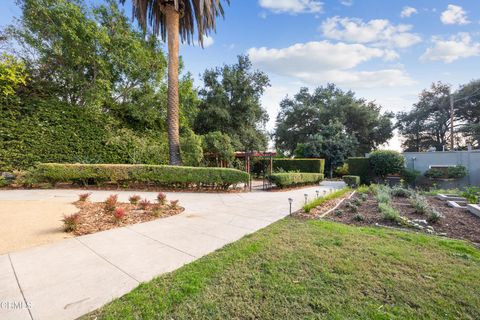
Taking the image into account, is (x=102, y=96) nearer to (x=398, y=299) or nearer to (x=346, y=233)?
(x=346, y=233)

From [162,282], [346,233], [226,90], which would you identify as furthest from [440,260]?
[226,90]

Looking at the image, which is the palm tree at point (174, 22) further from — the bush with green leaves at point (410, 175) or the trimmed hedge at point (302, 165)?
the bush with green leaves at point (410, 175)

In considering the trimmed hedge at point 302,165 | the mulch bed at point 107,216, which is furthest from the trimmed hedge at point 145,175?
the trimmed hedge at point 302,165

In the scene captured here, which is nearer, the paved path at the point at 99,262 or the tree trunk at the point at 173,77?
the paved path at the point at 99,262

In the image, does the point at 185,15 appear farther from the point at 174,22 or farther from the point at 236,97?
the point at 236,97

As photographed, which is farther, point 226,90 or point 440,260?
point 226,90

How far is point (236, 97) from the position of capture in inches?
805

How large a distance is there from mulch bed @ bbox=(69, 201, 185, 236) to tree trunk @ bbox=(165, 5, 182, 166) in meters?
4.98

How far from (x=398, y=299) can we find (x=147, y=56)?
48.4 ft

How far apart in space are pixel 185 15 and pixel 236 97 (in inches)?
384

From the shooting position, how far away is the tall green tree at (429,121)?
24.6m

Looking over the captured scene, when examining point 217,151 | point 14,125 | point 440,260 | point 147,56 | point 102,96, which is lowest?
point 440,260

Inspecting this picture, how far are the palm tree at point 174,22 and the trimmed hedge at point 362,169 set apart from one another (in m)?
12.7

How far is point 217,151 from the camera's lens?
43.9 feet
